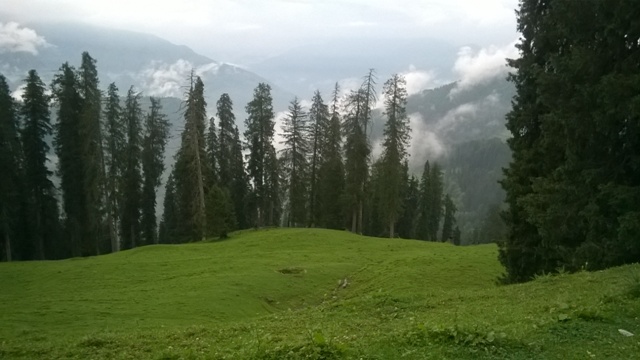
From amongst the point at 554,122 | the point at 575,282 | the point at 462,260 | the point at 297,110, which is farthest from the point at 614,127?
the point at 297,110

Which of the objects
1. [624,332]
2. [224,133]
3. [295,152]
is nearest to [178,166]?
[224,133]

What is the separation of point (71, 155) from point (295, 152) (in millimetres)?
24499

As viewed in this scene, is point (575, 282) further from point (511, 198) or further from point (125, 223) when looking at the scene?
point (125, 223)

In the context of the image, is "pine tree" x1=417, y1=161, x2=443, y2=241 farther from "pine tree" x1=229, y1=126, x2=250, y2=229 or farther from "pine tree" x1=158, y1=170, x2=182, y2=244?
"pine tree" x1=158, y1=170, x2=182, y2=244

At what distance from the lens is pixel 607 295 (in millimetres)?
12281

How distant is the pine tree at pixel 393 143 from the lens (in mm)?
54312

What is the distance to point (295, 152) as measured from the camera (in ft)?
199

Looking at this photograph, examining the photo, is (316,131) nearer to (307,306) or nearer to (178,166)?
(178,166)

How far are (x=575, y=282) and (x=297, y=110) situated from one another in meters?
47.0

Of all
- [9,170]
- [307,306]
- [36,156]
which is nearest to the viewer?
[307,306]

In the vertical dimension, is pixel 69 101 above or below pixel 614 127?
above

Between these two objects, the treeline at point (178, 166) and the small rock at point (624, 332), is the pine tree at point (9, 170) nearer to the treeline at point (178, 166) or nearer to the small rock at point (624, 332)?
the treeline at point (178, 166)

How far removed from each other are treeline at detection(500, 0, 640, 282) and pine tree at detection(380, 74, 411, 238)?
31.9 m

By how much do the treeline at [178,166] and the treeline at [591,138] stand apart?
33529 millimetres
